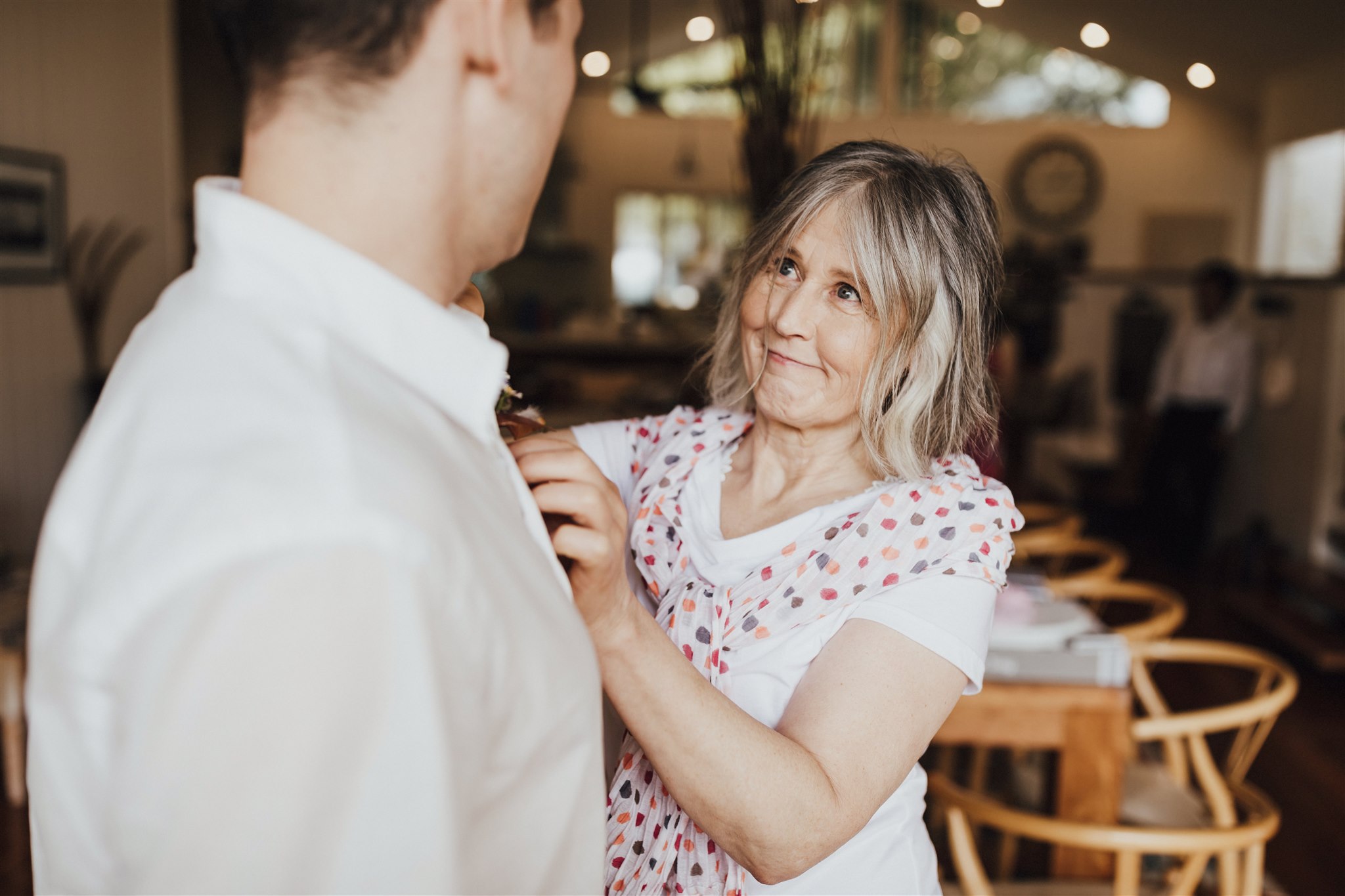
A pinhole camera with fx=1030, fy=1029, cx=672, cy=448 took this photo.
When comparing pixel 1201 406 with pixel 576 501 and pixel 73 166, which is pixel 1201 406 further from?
pixel 576 501

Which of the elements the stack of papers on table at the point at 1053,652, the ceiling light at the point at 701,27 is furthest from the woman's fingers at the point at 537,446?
the ceiling light at the point at 701,27

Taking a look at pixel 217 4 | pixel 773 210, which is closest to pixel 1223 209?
pixel 773 210

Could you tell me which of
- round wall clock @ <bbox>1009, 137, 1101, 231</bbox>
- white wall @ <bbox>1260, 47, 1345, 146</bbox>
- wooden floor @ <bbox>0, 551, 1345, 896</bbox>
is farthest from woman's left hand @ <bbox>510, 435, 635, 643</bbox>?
round wall clock @ <bbox>1009, 137, 1101, 231</bbox>

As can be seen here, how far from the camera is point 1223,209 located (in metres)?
9.63

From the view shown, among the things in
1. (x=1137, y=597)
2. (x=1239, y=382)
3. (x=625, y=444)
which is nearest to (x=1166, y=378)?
(x=1239, y=382)

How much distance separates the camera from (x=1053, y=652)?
2.12m

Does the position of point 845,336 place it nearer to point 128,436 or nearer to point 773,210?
point 773,210

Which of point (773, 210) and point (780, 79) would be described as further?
point (780, 79)

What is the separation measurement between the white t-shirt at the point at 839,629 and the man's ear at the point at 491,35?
662 mm

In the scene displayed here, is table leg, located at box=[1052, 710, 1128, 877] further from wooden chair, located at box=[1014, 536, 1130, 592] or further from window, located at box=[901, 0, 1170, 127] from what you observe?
window, located at box=[901, 0, 1170, 127]

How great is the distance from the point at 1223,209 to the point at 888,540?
10106 mm

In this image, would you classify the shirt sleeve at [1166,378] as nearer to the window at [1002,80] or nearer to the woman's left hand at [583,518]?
the window at [1002,80]

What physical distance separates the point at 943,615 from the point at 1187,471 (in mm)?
6308

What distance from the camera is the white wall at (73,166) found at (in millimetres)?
4379
